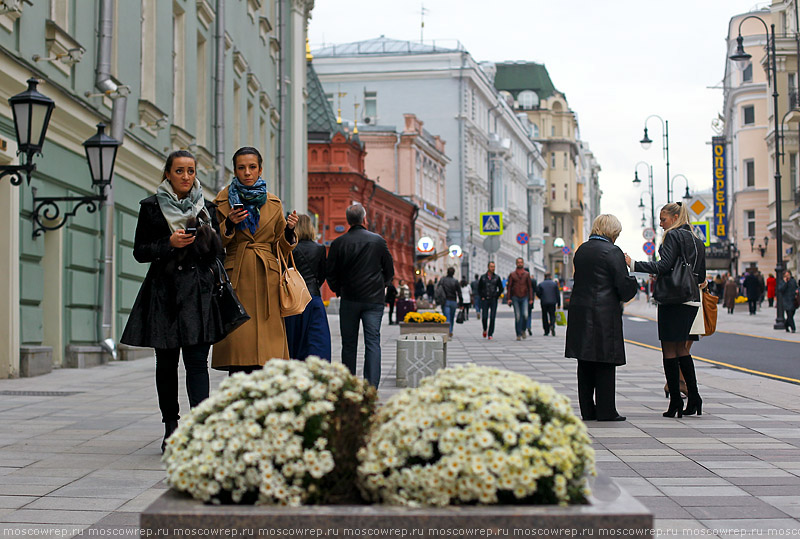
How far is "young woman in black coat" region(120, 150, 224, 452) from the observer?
6.07m

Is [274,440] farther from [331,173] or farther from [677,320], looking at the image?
[331,173]

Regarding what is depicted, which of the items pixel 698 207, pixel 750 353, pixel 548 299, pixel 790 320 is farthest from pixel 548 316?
pixel 698 207

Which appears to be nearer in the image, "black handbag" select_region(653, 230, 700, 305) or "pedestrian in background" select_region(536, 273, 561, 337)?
"black handbag" select_region(653, 230, 700, 305)

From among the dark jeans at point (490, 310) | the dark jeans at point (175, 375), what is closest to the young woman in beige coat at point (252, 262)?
the dark jeans at point (175, 375)

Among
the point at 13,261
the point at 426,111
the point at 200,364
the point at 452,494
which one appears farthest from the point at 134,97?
the point at 426,111

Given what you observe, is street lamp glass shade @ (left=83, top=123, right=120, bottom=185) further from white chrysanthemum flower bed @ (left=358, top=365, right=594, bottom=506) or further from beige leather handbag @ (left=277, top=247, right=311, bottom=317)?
white chrysanthemum flower bed @ (left=358, top=365, right=594, bottom=506)

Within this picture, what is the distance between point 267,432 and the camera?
306 centimetres

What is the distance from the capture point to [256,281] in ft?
21.7

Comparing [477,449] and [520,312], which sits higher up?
[520,312]

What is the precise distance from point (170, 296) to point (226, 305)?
315mm

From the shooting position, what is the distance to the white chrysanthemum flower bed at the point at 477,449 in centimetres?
287

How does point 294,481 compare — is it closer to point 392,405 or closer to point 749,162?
point 392,405

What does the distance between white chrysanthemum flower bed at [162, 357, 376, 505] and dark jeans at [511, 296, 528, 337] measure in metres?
20.8

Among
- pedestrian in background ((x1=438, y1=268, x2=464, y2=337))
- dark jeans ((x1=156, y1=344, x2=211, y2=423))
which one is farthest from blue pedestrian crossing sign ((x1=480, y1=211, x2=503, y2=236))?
dark jeans ((x1=156, y1=344, x2=211, y2=423))
